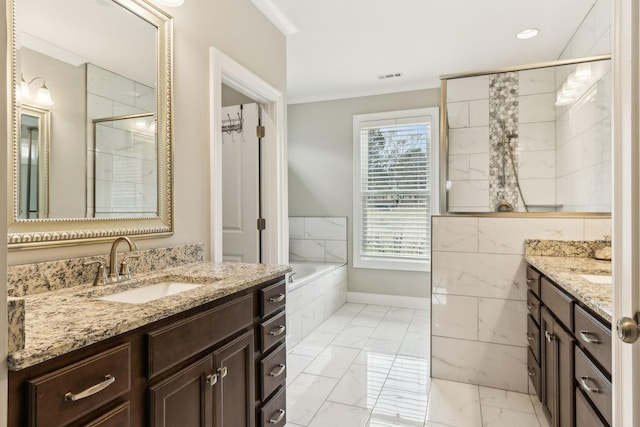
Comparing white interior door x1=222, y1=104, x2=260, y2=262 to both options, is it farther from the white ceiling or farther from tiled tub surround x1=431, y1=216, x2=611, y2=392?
tiled tub surround x1=431, y1=216, x2=611, y2=392

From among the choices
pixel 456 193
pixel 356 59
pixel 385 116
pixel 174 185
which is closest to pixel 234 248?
pixel 174 185

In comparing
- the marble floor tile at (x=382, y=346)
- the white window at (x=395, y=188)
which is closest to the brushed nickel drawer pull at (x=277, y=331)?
the marble floor tile at (x=382, y=346)

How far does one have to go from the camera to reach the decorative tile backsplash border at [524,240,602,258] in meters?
2.23

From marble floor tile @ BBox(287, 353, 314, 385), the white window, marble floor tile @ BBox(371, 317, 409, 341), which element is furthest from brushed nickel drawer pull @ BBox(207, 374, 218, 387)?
the white window

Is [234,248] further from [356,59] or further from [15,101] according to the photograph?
[356,59]

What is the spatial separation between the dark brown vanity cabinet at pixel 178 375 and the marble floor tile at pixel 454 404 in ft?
3.27

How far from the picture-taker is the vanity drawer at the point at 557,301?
→ 4.83 feet

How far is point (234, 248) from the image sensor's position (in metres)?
2.98

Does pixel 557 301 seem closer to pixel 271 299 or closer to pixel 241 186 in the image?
pixel 271 299

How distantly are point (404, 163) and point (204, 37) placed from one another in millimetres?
2846

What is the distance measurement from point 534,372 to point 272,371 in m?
1.61

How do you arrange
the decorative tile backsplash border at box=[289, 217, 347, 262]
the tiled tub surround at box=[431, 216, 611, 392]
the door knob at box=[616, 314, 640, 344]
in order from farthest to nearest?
1. the decorative tile backsplash border at box=[289, 217, 347, 262]
2. the tiled tub surround at box=[431, 216, 611, 392]
3. the door knob at box=[616, 314, 640, 344]

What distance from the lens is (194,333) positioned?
3.86 ft

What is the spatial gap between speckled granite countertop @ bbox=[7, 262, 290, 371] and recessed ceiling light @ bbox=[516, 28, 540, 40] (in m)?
2.97
